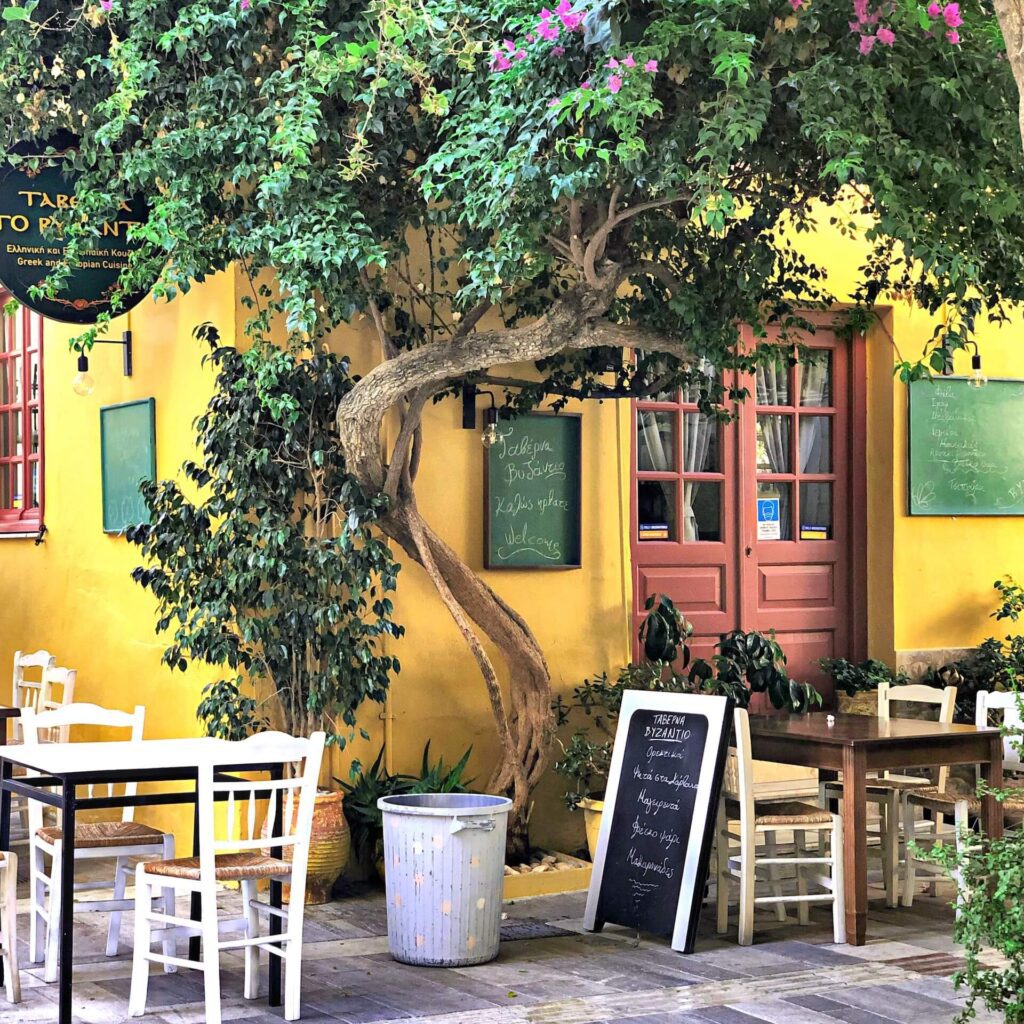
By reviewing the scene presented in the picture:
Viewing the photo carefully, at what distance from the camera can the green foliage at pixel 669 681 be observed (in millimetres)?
7973

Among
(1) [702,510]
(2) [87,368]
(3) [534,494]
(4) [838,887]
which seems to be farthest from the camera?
(1) [702,510]

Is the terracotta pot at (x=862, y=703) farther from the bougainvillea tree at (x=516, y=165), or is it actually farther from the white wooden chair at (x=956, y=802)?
the bougainvillea tree at (x=516, y=165)

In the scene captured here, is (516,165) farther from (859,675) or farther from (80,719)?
(859,675)

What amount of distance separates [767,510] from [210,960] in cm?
500

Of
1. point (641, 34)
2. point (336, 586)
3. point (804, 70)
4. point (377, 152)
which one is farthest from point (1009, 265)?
point (336, 586)

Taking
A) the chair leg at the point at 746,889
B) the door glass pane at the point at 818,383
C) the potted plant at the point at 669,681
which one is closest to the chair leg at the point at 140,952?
the chair leg at the point at 746,889

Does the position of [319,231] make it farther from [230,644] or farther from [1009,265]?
[1009,265]

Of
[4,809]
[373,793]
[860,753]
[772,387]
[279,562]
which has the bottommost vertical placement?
[373,793]

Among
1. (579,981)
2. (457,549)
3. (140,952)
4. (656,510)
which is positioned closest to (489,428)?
(457,549)

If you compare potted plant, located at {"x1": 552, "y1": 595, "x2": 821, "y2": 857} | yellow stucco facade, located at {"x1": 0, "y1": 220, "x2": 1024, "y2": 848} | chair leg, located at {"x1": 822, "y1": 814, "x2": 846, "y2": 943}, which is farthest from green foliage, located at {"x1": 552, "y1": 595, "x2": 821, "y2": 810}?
chair leg, located at {"x1": 822, "y1": 814, "x2": 846, "y2": 943}

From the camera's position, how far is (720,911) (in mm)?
6695

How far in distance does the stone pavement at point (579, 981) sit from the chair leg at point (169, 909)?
0.08m

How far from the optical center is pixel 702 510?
29.8 feet

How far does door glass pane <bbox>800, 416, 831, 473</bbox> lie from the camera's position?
9516mm
